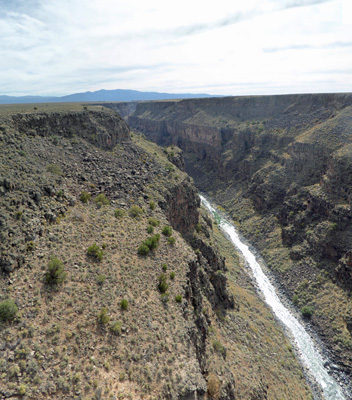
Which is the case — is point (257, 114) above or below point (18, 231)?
above

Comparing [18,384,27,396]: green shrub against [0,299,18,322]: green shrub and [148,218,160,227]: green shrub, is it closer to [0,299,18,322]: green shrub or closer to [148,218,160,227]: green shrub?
[0,299,18,322]: green shrub

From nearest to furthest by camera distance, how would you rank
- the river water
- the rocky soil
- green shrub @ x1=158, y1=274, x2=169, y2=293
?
the rocky soil → green shrub @ x1=158, y1=274, x2=169, y2=293 → the river water

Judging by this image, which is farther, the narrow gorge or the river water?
the narrow gorge

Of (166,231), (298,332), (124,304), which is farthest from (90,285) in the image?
(298,332)

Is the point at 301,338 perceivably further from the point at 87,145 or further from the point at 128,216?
the point at 87,145

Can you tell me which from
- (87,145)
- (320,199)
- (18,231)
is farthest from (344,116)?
(18,231)

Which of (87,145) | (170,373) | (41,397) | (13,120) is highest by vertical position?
(13,120)

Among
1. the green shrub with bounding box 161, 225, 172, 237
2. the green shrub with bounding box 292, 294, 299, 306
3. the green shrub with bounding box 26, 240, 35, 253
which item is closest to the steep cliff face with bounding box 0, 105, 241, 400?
the green shrub with bounding box 26, 240, 35, 253
